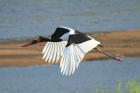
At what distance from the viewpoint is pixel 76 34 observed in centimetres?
713

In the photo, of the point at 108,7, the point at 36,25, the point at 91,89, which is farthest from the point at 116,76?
the point at 108,7

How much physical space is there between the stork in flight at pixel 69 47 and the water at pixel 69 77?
239 centimetres

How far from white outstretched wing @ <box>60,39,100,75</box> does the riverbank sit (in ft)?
16.9

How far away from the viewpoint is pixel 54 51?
7.43 m

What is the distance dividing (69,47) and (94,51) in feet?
19.1

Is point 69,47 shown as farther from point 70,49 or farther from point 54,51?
point 54,51

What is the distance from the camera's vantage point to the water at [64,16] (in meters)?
14.3

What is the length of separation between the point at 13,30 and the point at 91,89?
4.43 metres

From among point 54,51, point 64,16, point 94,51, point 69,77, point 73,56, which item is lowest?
point 64,16

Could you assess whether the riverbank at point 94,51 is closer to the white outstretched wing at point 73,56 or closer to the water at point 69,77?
the water at point 69,77

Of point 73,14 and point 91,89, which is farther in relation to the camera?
point 73,14

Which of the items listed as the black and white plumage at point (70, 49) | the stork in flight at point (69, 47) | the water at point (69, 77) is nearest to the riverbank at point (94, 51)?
the water at point (69, 77)

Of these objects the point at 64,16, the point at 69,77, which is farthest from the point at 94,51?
the point at 64,16

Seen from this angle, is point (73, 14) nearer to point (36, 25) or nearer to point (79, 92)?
point (36, 25)
